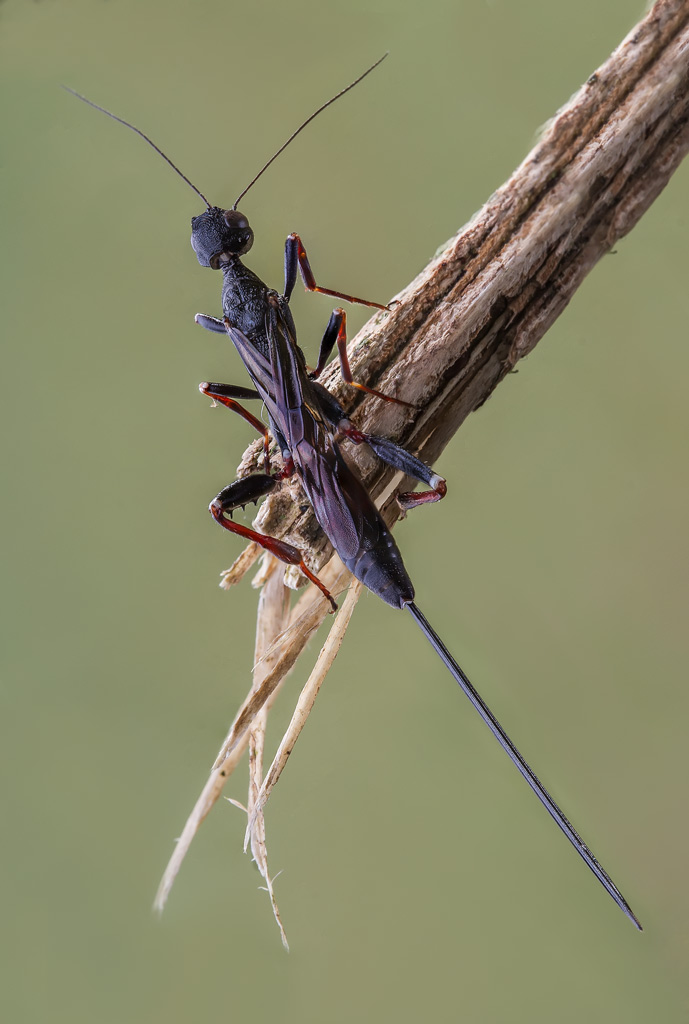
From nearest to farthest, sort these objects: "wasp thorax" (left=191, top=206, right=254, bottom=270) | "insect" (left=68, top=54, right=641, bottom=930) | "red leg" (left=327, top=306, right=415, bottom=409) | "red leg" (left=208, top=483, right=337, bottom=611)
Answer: "insect" (left=68, top=54, right=641, bottom=930) → "red leg" (left=208, top=483, right=337, bottom=611) → "red leg" (left=327, top=306, right=415, bottom=409) → "wasp thorax" (left=191, top=206, right=254, bottom=270)

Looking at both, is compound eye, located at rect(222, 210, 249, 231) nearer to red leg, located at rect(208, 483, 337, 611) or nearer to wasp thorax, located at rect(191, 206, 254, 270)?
wasp thorax, located at rect(191, 206, 254, 270)

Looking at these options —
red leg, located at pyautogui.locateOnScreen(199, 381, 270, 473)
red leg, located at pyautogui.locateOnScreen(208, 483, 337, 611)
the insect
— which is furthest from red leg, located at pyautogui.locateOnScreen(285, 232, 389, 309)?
red leg, located at pyautogui.locateOnScreen(208, 483, 337, 611)

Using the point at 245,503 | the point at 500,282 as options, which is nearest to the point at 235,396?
the point at 245,503

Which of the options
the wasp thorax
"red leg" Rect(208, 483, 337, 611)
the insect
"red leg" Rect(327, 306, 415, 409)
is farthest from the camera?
the wasp thorax

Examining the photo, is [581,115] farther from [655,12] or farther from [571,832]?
[571,832]

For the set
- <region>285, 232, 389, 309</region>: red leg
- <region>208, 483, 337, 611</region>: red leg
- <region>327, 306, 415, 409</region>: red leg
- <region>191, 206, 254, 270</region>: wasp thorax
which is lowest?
<region>208, 483, 337, 611</region>: red leg

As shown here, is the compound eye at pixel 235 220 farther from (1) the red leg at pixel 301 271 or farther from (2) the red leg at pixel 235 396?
(2) the red leg at pixel 235 396

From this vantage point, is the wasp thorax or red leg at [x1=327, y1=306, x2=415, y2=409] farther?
the wasp thorax

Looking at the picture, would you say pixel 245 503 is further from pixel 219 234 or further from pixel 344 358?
pixel 219 234

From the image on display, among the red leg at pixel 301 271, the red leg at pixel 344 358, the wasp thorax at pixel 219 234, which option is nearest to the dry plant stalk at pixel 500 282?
the red leg at pixel 344 358
